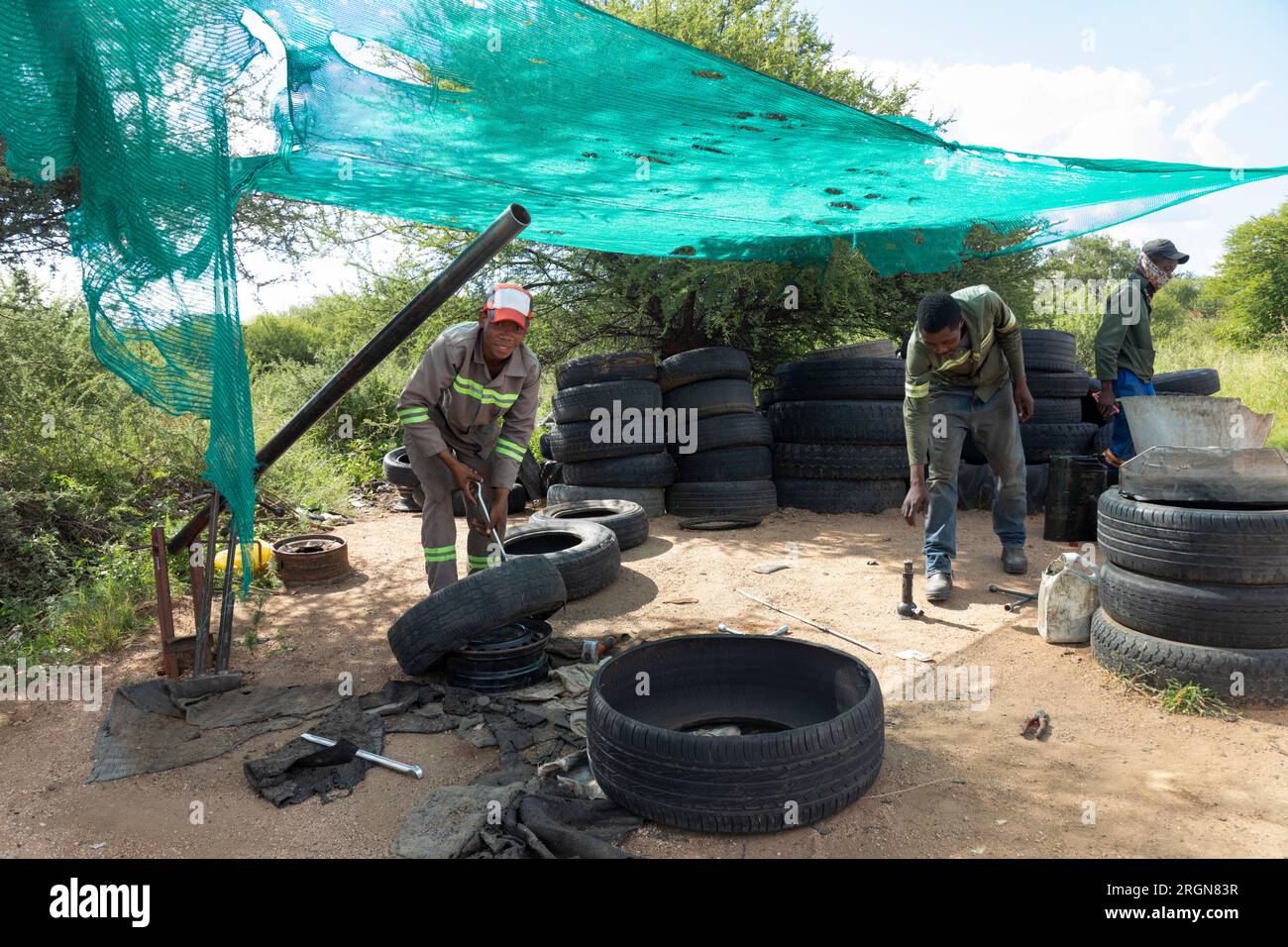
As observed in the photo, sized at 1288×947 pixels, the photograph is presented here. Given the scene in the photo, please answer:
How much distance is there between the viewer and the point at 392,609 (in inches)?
196

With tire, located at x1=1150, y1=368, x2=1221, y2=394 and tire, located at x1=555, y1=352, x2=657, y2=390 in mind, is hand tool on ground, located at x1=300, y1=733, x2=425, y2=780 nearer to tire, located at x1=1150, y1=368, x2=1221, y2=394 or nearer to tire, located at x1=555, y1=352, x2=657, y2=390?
tire, located at x1=555, y1=352, x2=657, y2=390

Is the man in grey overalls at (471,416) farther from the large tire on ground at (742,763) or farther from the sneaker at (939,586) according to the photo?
the sneaker at (939,586)

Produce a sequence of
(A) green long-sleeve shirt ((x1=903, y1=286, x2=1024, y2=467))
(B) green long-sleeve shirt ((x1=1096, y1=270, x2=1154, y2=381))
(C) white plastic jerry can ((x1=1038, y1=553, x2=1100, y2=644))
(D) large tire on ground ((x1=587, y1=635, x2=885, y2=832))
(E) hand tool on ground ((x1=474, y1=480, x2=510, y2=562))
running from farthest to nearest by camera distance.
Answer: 1. (B) green long-sleeve shirt ((x1=1096, y1=270, x2=1154, y2=381))
2. (A) green long-sleeve shirt ((x1=903, y1=286, x2=1024, y2=467))
3. (E) hand tool on ground ((x1=474, y1=480, x2=510, y2=562))
4. (C) white plastic jerry can ((x1=1038, y1=553, x2=1100, y2=644))
5. (D) large tire on ground ((x1=587, y1=635, x2=885, y2=832))

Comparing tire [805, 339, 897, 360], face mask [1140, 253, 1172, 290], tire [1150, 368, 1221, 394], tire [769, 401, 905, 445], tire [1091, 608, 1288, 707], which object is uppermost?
face mask [1140, 253, 1172, 290]

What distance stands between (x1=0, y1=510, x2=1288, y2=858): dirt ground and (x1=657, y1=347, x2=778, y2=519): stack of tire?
2.49 meters

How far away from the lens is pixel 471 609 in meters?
3.54

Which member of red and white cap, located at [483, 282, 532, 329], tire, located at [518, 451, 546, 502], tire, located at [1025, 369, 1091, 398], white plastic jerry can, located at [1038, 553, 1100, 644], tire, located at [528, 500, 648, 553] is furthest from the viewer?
tire, located at [518, 451, 546, 502]

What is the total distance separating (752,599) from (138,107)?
3.96 m

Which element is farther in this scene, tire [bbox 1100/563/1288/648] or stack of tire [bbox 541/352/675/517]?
stack of tire [bbox 541/352/675/517]

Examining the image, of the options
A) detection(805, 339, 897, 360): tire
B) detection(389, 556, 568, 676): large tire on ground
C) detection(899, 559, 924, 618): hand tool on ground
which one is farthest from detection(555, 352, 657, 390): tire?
detection(389, 556, 568, 676): large tire on ground

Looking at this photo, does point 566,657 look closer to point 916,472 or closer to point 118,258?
point 916,472

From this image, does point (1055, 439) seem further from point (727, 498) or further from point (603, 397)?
point (603, 397)

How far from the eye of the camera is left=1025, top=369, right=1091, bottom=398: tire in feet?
23.7

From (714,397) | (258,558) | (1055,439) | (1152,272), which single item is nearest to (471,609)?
(258,558)
